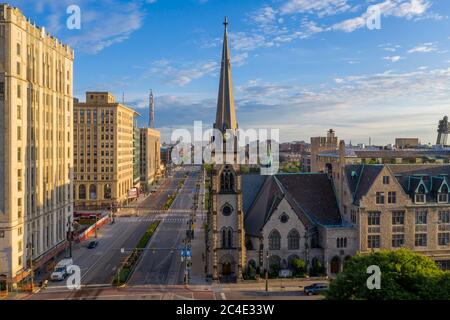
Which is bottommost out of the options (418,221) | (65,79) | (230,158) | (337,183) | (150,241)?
(150,241)

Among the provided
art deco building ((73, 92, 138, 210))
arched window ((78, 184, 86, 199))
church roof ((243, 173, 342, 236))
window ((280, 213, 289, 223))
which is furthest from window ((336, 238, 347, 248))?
arched window ((78, 184, 86, 199))

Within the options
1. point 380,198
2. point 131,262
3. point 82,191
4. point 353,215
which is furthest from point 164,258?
point 82,191

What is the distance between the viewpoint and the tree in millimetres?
36156

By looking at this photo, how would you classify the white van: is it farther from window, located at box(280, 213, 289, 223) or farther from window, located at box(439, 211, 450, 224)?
window, located at box(439, 211, 450, 224)

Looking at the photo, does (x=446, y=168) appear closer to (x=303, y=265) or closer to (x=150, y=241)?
(x=303, y=265)

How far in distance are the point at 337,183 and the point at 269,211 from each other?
15113 millimetres

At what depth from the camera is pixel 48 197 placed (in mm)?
77938

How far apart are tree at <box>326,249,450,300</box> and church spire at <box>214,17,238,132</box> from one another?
3038 centimetres

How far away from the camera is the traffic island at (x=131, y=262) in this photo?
63.9 metres

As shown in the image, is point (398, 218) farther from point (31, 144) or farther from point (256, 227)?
point (31, 144)

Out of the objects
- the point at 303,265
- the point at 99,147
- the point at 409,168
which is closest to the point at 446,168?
the point at 409,168

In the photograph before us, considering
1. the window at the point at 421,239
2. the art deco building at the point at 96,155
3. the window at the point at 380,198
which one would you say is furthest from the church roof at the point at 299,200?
the art deco building at the point at 96,155

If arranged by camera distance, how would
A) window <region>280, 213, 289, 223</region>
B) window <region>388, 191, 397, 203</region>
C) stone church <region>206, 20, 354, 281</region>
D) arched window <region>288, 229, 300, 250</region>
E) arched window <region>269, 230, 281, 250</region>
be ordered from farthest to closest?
window <region>388, 191, 397, 203</region> → arched window <region>288, 229, 300, 250</region> → window <region>280, 213, 289, 223</region> → arched window <region>269, 230, 281, 250</region> → stone church <region>206, 20, 354, 281</region>

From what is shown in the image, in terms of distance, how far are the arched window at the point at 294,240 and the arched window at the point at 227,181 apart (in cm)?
1236
